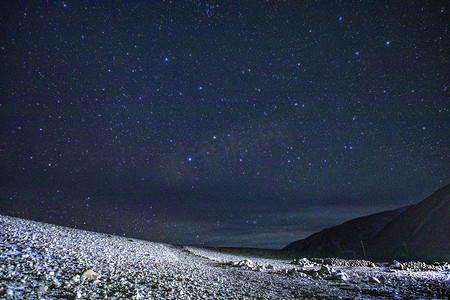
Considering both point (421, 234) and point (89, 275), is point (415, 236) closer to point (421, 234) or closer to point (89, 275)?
point (421, 234)

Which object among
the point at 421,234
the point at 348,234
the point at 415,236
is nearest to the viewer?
the point at 421,234

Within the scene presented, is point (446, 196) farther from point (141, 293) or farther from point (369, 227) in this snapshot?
point (141, 293)

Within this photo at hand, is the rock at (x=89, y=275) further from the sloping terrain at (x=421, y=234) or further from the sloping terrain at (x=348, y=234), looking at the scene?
the sloping terrain at (x=348, y=234)

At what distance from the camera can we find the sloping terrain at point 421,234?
5349 centimetres

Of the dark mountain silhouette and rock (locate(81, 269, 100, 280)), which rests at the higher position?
rock (locate(81, 269, 100, 280))

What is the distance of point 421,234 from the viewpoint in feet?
205

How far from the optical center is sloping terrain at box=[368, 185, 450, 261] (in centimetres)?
5349

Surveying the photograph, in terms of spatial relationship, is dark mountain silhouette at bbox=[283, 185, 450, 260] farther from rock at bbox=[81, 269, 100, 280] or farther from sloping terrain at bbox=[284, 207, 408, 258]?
rock at bbox=[81, 269, 100, 280]

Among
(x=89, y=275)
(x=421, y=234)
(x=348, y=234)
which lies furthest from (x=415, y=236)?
(x=89, y=275)

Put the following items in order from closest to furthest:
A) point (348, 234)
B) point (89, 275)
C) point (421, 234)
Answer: point (89, 275) < point (421, 234) < point (348, 234)

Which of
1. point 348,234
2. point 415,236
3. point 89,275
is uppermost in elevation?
point 89,275

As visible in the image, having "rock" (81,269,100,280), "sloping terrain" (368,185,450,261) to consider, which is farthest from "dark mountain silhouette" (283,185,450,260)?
"rock" (81,269,100,280)

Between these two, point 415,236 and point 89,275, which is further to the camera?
point 415,236

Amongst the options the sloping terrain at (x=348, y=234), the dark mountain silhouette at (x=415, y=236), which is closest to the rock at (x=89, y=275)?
the dark mountain silhouette at (x=415, y=236)
